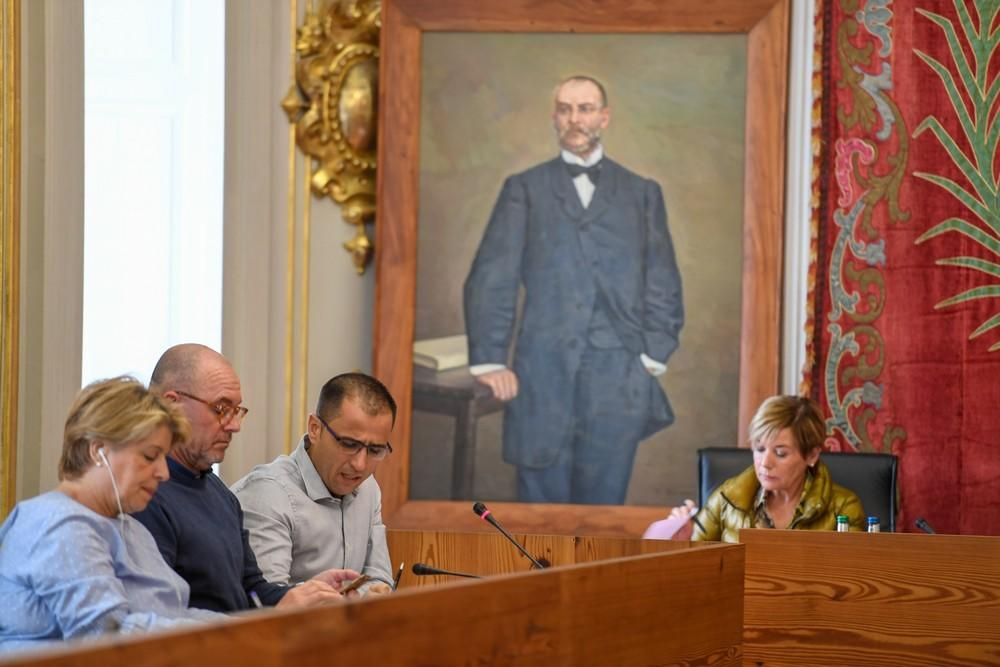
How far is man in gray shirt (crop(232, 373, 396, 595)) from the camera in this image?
3.78m

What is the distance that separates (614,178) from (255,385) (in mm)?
1715

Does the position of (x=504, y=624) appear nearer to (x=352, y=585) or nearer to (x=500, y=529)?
(x=352, y=585)

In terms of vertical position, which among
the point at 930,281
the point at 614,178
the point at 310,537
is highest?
the point at 614,178

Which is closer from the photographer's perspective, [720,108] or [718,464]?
[718,464]

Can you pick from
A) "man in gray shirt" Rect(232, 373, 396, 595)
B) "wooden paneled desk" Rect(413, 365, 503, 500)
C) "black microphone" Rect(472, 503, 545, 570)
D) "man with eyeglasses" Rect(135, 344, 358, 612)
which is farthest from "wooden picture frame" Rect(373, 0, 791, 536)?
"man with eyeglasses" Rect(135, 344, 358, 612)

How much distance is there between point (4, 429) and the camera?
13.2ft

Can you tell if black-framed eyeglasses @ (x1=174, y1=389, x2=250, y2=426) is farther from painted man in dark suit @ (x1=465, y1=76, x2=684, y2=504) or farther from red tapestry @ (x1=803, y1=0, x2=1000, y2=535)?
red tapestry @ (x1=803, y1=0, x2=1000, y2=535)

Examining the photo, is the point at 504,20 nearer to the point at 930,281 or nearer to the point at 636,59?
the point at 636,59

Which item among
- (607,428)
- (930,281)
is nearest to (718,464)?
(607,428)

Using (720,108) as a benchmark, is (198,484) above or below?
below

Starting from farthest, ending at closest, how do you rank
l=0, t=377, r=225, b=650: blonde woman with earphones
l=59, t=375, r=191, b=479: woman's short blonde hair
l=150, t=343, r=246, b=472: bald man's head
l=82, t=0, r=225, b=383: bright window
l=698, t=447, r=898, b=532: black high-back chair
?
1. l=82, t=0, r=225, b=383: bright window
2. l=698, t=447, r=898, b=532: black high-back chair
3. l=150, t=343, r=246, b=472: bald man's head
4. l=59, t=375, r=191, b=479: woman's short blonde hair
5. l=0, t=377, r=225, b=650: blonde woman with earphones

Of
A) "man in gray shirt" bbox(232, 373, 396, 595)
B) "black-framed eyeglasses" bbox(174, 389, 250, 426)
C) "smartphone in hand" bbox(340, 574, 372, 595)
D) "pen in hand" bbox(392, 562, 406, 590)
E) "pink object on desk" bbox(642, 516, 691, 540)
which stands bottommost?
"pink object on desk" bbox(642, 516, 691, 540)

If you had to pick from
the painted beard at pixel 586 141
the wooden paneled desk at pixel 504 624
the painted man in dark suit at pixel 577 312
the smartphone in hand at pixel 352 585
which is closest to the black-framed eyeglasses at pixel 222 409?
the smartphone in hand at pixel 352 585

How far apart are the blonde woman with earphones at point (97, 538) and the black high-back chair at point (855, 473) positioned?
8.42 feet
